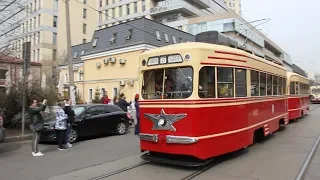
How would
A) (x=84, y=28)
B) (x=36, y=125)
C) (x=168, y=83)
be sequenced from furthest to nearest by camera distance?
1. (x=84, y=28)
2. (x=36, y=125)
3. (x=168, y=83)

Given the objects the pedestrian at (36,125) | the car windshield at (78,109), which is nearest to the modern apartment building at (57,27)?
the car windshield at (78,109)

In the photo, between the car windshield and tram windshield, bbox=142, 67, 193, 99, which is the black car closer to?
the car windshield

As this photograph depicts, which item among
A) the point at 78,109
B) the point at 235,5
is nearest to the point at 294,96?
the point at 78,109

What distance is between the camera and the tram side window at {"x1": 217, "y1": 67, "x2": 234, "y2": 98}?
838cm

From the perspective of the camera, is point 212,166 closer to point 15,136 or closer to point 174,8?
point 15,136

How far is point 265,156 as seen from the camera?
9.55 m

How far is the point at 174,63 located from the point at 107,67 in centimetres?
2618

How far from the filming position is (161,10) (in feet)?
223

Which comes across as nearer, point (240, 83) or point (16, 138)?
point (240, 83)

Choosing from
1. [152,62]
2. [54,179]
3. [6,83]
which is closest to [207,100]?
[152,62]

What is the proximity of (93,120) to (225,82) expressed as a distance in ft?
23.0

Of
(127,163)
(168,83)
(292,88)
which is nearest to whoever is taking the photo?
(168,83)

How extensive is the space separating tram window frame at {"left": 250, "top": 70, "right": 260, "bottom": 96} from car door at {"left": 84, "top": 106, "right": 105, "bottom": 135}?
6.69m

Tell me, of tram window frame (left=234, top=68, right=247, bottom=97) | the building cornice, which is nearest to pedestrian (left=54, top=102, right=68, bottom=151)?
tram window frame (left=234, top=68, right=247, bottom=97)
